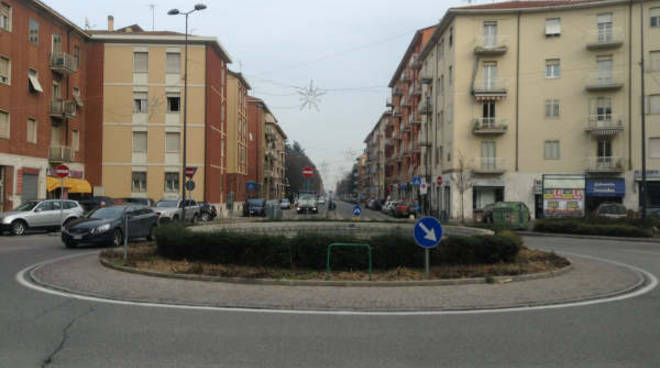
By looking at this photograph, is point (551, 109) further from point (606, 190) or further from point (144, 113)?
point (144, 113)

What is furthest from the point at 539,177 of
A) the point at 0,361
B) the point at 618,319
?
the point at 0,361

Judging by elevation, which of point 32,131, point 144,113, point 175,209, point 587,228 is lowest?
point 587,228

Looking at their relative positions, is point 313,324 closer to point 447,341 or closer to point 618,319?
point 447,341

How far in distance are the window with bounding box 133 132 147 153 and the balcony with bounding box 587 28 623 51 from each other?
35.1 m

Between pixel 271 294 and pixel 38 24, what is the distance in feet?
109

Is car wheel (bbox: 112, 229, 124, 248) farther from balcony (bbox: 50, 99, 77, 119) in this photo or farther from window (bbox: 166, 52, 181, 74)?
window (bbox: 166, 52, 181, 74)

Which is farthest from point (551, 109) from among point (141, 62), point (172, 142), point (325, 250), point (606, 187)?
point (325, 250)

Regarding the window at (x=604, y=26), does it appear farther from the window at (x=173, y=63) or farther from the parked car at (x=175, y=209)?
the window at (x=173, y=63)

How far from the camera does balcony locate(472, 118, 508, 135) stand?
1590 inches

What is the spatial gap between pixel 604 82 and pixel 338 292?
3742 centimetres

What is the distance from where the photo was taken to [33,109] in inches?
1324

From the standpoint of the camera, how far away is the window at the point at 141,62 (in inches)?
1683

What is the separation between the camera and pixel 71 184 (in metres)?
38.0

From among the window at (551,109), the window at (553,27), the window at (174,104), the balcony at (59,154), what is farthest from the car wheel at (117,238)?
the window at (553,27)
